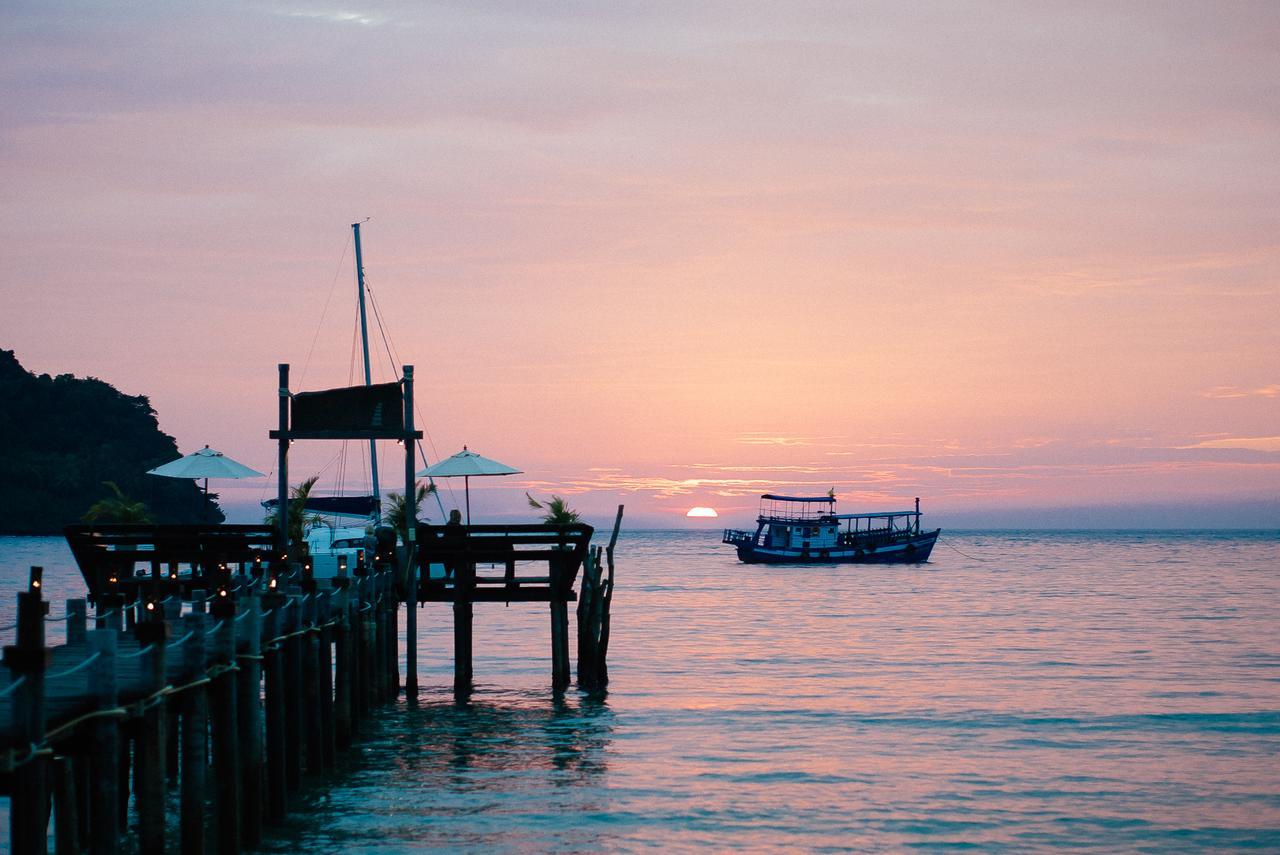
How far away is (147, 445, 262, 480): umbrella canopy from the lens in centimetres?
2894

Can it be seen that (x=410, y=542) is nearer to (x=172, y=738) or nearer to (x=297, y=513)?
(x=172, y=738)

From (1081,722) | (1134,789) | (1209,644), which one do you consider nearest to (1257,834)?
(1134,789)

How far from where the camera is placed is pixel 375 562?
25.5 metres

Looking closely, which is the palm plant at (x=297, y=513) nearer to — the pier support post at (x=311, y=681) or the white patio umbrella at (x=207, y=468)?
the white patio umbrella at (x=207, y=468)

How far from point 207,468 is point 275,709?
14281 millimetres

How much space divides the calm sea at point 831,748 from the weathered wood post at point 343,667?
16.6 inches

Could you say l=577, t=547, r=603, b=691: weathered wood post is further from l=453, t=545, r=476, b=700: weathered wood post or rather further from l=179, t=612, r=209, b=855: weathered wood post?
l=179, t=612, r=209, b=855: weathered wood post

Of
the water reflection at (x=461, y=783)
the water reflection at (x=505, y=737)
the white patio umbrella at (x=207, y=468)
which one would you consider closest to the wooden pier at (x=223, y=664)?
the water reflection at (x=461, y=783)

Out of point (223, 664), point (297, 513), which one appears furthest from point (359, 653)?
point (297, 513)

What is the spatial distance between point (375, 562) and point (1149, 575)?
85.1 metres

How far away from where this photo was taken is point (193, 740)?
38.8ft

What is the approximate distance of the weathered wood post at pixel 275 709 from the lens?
51.0 ft

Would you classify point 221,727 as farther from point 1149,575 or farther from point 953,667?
point 1149,575

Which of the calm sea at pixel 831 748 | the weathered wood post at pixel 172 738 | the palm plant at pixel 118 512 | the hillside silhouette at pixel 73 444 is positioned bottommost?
the calm sea at pixel 831 748
